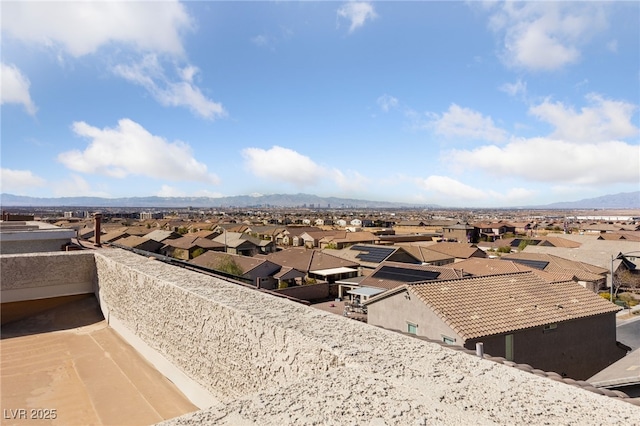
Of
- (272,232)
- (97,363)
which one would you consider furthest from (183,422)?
(272,232)

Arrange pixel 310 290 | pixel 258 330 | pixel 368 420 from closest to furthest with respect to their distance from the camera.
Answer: pixel 368 420 → pixel 258 330 → pixel 310 290

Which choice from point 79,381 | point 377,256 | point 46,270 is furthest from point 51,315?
point 377,256

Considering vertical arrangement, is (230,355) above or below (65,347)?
above

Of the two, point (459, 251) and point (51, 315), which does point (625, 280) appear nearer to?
point (459, 251)

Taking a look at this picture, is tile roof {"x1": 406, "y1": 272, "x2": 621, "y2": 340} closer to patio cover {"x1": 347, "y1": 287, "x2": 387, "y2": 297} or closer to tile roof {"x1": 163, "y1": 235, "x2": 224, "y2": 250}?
patio cover {"x1": 347, "y1": 287, "x2": 387, "y2": 297}

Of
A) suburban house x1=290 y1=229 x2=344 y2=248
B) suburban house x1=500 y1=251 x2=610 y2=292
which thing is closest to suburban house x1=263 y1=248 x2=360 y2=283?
suburban house x1=500 y1=251 x2=610 y2=292

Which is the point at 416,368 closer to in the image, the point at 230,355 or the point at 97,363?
the point at 230,355
